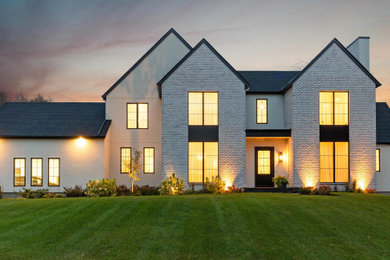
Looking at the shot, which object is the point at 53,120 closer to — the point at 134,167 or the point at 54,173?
the point at 54,173

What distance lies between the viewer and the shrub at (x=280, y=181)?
716 inches

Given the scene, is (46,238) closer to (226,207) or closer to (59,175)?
(226,207)

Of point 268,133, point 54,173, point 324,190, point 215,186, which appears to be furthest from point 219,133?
point 54,173

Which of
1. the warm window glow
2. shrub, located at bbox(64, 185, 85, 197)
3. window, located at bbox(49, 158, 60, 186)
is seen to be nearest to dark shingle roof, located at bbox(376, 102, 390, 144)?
the warm window glow

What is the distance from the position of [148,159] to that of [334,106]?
12669 millimetres

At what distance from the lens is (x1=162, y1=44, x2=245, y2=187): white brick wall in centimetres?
1811

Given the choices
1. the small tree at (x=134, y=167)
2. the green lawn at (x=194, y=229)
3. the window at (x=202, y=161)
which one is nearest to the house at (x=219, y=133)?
the window at (x=202, y=161)

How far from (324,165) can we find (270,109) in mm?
4976

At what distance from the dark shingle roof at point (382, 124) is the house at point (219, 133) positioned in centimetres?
10

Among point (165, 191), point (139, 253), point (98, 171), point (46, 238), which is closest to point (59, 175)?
point (98, 171)

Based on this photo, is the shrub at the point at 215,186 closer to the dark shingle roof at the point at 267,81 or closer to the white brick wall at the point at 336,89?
the white brick wall at the point at 336,89

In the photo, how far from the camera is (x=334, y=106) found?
60.7 ft

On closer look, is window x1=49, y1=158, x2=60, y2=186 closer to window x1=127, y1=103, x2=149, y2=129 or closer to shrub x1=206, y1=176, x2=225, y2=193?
window x1=127, y1=103, x2=149, y2=129

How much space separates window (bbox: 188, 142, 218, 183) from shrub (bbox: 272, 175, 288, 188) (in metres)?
3.80
